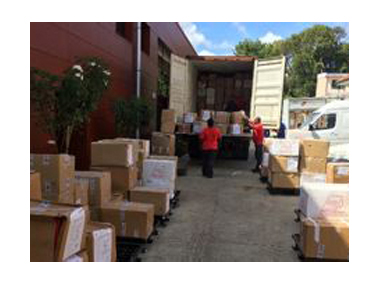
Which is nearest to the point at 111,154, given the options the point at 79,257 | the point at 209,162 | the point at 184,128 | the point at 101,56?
the point at 79,257

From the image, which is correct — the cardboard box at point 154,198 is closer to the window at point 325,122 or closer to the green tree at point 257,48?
the window at point 325,122

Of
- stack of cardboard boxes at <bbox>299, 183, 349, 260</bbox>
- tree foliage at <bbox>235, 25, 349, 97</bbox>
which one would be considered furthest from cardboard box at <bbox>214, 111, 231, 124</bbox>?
tree foliage at <bbox>235, 25, 349, 97</bbox>

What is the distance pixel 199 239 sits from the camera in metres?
4.84

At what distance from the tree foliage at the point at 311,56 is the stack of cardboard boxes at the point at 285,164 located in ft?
92.5

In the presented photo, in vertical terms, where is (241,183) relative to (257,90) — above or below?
below

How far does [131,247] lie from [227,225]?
Answer: 167 cm

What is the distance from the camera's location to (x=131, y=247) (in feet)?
14.5

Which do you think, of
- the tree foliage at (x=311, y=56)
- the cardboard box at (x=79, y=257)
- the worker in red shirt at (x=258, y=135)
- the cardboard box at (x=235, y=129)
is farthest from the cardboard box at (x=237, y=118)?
the tree foliage at (x=311, y=56)

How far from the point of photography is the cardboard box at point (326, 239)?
4.07m

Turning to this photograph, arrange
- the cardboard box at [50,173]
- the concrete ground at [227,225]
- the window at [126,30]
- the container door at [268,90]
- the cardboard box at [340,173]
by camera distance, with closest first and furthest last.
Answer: the cardboard box at [50,173], the concrete ground at [227,225], the cardboard box at [340,173], the window at [126,30], the container door at [268,90]

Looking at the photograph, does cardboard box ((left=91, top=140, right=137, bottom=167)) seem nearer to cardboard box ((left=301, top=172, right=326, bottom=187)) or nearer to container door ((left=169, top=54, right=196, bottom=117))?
cardboard box ((left=301, top=172, right=326, bottom=187))

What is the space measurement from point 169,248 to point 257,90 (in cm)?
743

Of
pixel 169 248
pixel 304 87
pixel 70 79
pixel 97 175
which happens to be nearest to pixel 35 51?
pixel 70 79

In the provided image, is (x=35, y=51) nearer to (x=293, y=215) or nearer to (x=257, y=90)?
(x=293, y=215)
